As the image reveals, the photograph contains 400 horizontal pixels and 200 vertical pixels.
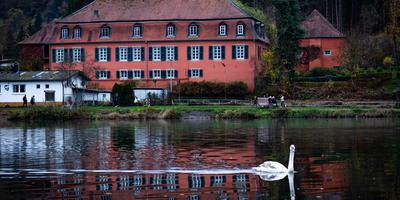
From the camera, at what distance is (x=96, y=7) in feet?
319

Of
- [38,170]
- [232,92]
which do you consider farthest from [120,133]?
[232,92]

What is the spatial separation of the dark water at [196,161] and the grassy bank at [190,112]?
1093 centimetres

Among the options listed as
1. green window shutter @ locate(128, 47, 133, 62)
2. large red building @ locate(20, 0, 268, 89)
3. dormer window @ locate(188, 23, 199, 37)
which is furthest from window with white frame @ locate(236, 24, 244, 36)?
green window shutter @ locate(128, 47, 133, 62)

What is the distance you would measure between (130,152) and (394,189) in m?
17.0

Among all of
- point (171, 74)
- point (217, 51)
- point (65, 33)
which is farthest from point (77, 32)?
point (217, 51)

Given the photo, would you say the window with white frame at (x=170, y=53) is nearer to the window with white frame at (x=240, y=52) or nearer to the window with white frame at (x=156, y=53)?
the window with white frame at (x=156, y=53)

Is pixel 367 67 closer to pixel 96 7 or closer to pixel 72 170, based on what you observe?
pixel 96 7

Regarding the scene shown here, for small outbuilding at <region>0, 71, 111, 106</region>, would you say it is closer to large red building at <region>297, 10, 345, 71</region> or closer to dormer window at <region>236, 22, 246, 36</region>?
dormer window at <region>236, 22, 246, 36</region>

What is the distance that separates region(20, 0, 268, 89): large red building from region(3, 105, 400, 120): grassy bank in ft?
53.2

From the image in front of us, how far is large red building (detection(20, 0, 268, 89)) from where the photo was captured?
91.3 m

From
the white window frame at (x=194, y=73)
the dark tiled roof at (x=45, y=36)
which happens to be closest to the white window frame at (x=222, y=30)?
the white window frame at (x=194, y=73)

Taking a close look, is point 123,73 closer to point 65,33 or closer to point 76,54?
point 76,54

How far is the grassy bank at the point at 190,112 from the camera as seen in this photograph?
230 ft

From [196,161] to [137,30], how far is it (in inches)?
2394
